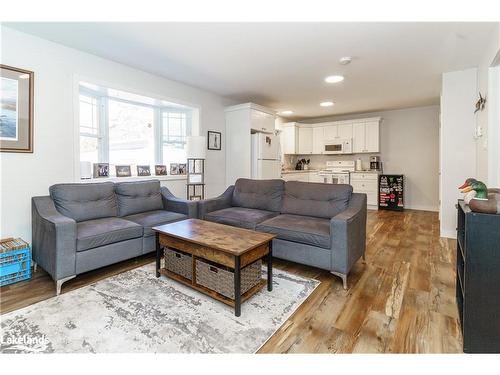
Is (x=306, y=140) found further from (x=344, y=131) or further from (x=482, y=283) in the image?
(x=482, y=283)

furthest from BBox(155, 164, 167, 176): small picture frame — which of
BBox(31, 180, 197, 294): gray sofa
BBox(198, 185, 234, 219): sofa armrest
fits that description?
BBox(198, 185, 234, 219): sofa armrest

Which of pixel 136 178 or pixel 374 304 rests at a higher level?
pixel 136 178

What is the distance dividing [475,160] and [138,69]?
15.8 feet

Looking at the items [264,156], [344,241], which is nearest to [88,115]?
[264,156]

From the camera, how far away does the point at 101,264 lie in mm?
2455

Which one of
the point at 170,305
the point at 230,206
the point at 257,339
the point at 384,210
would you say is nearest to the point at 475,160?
the point at 384,210

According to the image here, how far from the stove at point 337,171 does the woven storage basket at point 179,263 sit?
5.10 metres

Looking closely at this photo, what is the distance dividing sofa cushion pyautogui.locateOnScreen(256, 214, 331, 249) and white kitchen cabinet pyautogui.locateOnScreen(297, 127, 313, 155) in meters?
4.42

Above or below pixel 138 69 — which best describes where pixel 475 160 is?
below

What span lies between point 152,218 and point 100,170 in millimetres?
1253

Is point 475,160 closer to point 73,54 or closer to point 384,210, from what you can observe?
point 384,210

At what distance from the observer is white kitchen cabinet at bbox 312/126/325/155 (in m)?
6.92

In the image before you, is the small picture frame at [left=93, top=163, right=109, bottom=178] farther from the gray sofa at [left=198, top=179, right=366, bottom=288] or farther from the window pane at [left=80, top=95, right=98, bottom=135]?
the gray sofa at [left=198, top=179, right=366, bottom=288]

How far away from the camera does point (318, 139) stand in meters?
6.98
